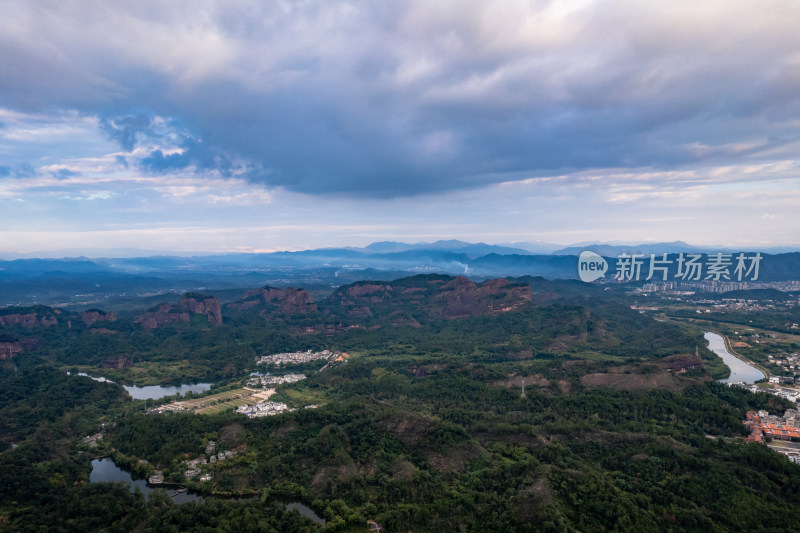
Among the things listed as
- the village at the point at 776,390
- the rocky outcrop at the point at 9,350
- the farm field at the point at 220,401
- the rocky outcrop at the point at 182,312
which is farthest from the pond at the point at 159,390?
the village at the point at 776,390

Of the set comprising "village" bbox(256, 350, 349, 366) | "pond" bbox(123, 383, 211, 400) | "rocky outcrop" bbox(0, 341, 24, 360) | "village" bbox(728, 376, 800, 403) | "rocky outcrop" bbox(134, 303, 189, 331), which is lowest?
"pond" bbox(123, 383, 211, 400)

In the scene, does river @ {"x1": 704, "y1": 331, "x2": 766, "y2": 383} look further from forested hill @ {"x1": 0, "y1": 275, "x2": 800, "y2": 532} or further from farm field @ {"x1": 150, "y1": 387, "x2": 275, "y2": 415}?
farm field @ {"x1": 150, "y1": 387, "x2": 275, "y2": 415}

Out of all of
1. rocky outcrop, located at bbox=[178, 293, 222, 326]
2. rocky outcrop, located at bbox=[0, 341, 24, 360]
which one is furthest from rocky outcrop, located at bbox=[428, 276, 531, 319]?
rocky outcrop, located at bbox=[0, 341, 24, 360]

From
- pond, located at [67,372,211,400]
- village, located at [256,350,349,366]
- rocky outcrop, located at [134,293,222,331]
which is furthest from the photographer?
rocky outcrop, located at [134,293,222,331]

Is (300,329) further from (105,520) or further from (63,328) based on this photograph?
(105,520)

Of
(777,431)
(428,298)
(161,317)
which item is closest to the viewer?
(777,431)

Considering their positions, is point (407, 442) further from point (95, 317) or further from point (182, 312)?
point (95, 317)

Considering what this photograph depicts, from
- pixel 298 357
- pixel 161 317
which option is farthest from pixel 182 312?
pixel 298 357
